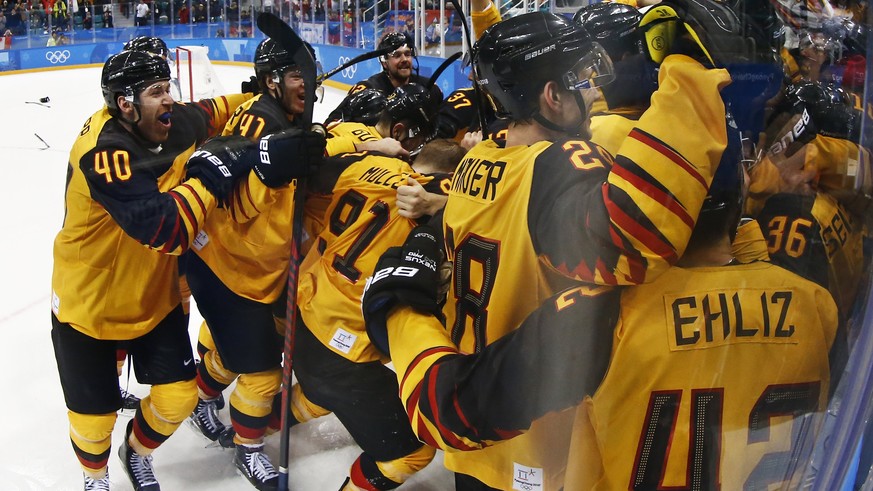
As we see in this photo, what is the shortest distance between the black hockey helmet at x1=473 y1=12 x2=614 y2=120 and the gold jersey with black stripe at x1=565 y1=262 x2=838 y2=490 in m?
0.17

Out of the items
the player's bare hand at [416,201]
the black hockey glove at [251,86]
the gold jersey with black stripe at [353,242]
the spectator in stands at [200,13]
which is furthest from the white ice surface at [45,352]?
the player's bare hand at [416,201]

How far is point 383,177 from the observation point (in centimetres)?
137

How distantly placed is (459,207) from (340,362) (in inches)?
28.2

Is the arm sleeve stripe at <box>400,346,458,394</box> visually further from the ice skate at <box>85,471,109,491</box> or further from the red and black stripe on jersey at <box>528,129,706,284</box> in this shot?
the ice skate at <box>85,471,109,491</box>

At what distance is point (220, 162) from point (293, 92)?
203 mm

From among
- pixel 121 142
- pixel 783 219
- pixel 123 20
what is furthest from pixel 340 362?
pixel 783 219

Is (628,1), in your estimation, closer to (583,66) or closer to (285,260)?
(583,66)

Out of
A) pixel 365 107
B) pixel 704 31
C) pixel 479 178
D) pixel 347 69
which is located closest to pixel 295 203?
pixel 365 107

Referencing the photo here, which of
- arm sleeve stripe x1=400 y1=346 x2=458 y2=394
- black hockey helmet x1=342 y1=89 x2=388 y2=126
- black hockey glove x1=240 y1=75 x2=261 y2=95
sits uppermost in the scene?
black hockey glove x1=240 y1=75 x2=261 y2=95

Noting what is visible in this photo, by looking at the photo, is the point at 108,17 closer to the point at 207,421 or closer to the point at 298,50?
the point at 298,50

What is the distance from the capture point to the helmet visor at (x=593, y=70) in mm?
563

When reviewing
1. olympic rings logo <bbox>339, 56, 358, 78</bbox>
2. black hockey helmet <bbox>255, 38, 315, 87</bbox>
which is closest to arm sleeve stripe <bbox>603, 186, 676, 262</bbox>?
black hockey helmet <bbox>255, 38, 315, 87</bbox>

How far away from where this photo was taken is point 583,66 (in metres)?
0.57

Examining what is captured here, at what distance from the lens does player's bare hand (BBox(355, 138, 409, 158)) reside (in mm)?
1495
